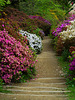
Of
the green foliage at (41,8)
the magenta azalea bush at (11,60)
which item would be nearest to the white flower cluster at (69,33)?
the magenta azalea bush at (11,60)

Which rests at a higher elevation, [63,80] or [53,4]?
[53,4]

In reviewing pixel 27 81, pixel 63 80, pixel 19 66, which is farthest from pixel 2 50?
pixel 63 80

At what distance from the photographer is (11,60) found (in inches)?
207

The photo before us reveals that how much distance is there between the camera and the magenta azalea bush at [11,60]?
5.15 meters

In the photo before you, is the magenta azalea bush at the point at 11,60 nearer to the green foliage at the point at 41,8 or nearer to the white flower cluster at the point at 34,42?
the white flower cluster at the point at 34,42

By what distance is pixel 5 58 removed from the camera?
204 inches

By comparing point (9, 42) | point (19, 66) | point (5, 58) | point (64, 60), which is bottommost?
point (64, 60)

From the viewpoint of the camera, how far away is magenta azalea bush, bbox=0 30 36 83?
515 cm

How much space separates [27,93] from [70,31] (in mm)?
4739

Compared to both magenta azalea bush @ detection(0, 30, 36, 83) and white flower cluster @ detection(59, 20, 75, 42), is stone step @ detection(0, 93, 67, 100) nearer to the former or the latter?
magenta azalea bush @ detection(0, 30, 36, 83)

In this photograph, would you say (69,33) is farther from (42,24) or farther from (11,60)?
(42,24)

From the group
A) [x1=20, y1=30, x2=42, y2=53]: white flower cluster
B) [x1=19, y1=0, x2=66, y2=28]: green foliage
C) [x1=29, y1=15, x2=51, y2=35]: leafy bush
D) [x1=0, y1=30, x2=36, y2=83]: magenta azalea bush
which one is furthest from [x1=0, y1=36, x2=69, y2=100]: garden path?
[x1=19, y1=0, x2=66, y2=28]: green foliage

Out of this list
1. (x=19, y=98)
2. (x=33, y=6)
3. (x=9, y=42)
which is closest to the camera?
(x=19, y=98)

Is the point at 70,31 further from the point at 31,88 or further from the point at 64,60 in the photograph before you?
the point at 31,88
